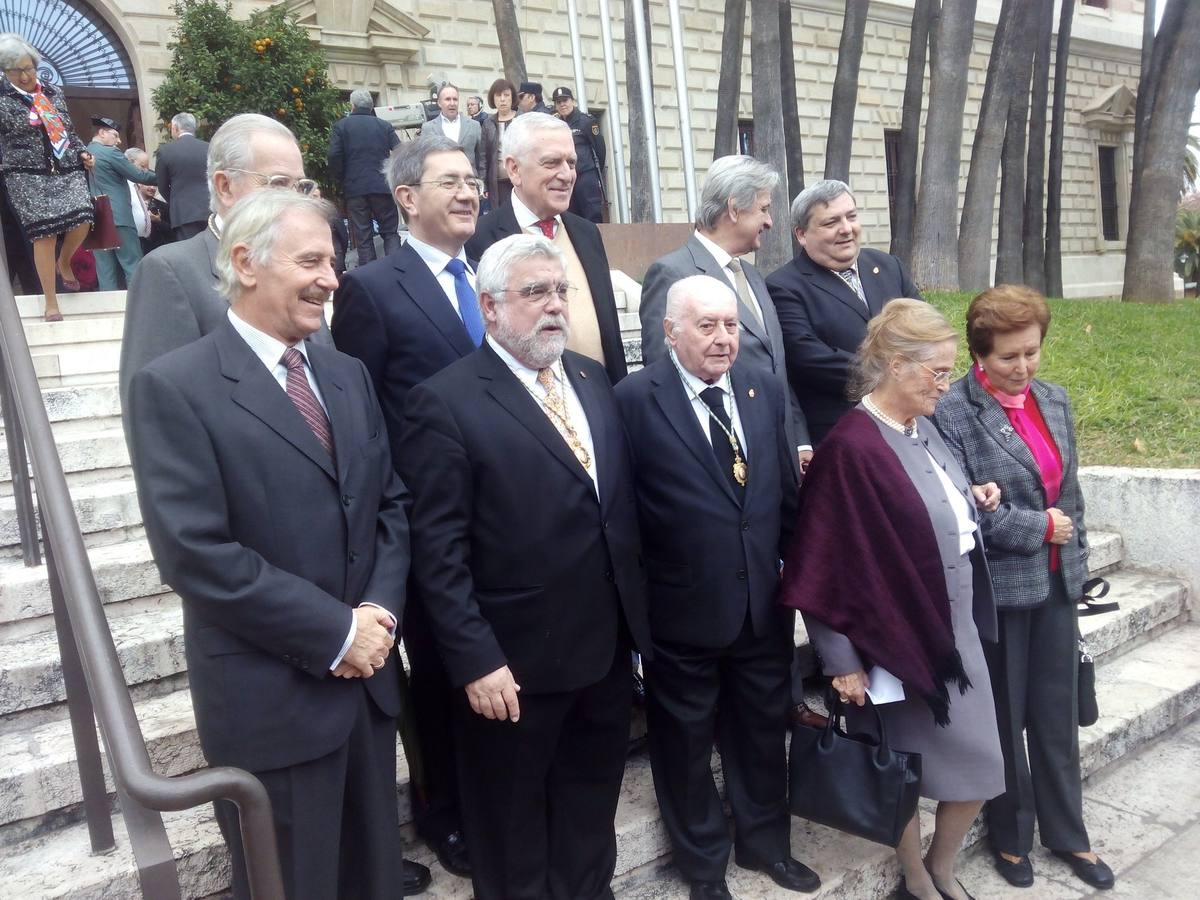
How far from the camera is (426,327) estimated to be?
3133mm

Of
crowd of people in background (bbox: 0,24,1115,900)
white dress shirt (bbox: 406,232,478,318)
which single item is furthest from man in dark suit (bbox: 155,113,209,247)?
white dress shirt (bbox: 406,232,478,318)

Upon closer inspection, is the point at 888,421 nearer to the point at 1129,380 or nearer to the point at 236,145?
the point at 236,145

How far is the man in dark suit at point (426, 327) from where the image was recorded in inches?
122

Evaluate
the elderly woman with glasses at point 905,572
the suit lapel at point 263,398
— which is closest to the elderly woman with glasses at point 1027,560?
the elderly woman with glasses at point 905,572

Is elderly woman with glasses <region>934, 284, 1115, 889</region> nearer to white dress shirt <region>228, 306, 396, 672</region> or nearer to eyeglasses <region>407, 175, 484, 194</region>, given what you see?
eyeglasses <region>407, 175, 484, 194</region>

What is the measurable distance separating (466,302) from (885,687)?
5.65ft

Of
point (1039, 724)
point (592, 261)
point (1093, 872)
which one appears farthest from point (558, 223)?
point (1093, 872)

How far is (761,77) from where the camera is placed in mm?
11969

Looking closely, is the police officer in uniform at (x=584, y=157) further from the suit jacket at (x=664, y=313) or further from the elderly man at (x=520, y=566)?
the elderly man at (x=520, y=566)

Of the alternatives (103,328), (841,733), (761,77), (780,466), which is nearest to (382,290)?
(780,466)

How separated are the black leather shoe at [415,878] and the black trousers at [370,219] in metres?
7.43

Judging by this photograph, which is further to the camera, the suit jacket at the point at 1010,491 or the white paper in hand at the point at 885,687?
the suit jacket at the point at 1010,491

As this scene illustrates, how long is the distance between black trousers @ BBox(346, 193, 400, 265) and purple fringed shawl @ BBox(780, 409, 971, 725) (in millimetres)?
7247

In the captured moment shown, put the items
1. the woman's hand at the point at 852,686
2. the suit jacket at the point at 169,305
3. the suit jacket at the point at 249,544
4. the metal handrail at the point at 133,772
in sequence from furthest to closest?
the woman's hand at the point at 852,686 < the suit jacket at the point at 169,305 < the suit jacket at the point at 249,544 < the metal handrail at the point at 133,772
